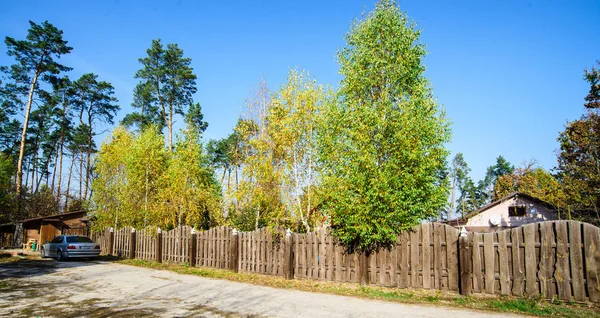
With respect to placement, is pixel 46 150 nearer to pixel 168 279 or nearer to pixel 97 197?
pixel 97 197

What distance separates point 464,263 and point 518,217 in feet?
91.5

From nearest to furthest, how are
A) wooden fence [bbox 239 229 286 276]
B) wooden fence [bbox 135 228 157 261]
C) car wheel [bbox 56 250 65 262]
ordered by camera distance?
wooden fence [bbox 239 229 286 276] < wooden fence [bbox 135 228 157 261] < car wheel [bbox 56 250 65 262]

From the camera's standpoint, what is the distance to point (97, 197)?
1029 inches

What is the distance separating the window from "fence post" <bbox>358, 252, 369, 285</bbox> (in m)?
27.6

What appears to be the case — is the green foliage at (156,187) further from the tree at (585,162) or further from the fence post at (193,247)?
the tree at (585,162)

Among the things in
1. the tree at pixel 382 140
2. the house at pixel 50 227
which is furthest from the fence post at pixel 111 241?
the tree at pixel 382 140

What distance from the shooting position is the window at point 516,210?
34.0 meters

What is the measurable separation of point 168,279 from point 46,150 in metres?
48.5

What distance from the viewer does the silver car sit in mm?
21453

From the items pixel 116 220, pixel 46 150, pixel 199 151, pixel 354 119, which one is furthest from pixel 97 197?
pixel 46 150

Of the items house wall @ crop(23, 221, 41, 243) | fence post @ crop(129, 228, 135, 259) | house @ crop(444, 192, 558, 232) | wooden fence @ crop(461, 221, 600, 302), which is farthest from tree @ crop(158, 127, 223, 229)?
house @ crop(444, 192, 558, 232)

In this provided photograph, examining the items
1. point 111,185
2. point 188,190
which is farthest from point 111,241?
point 188,190

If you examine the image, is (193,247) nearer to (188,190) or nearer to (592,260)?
(188,190)

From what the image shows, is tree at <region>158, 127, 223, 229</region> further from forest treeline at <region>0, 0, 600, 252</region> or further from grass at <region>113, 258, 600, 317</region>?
grass at <region>113, 258, 600, 317</region>
